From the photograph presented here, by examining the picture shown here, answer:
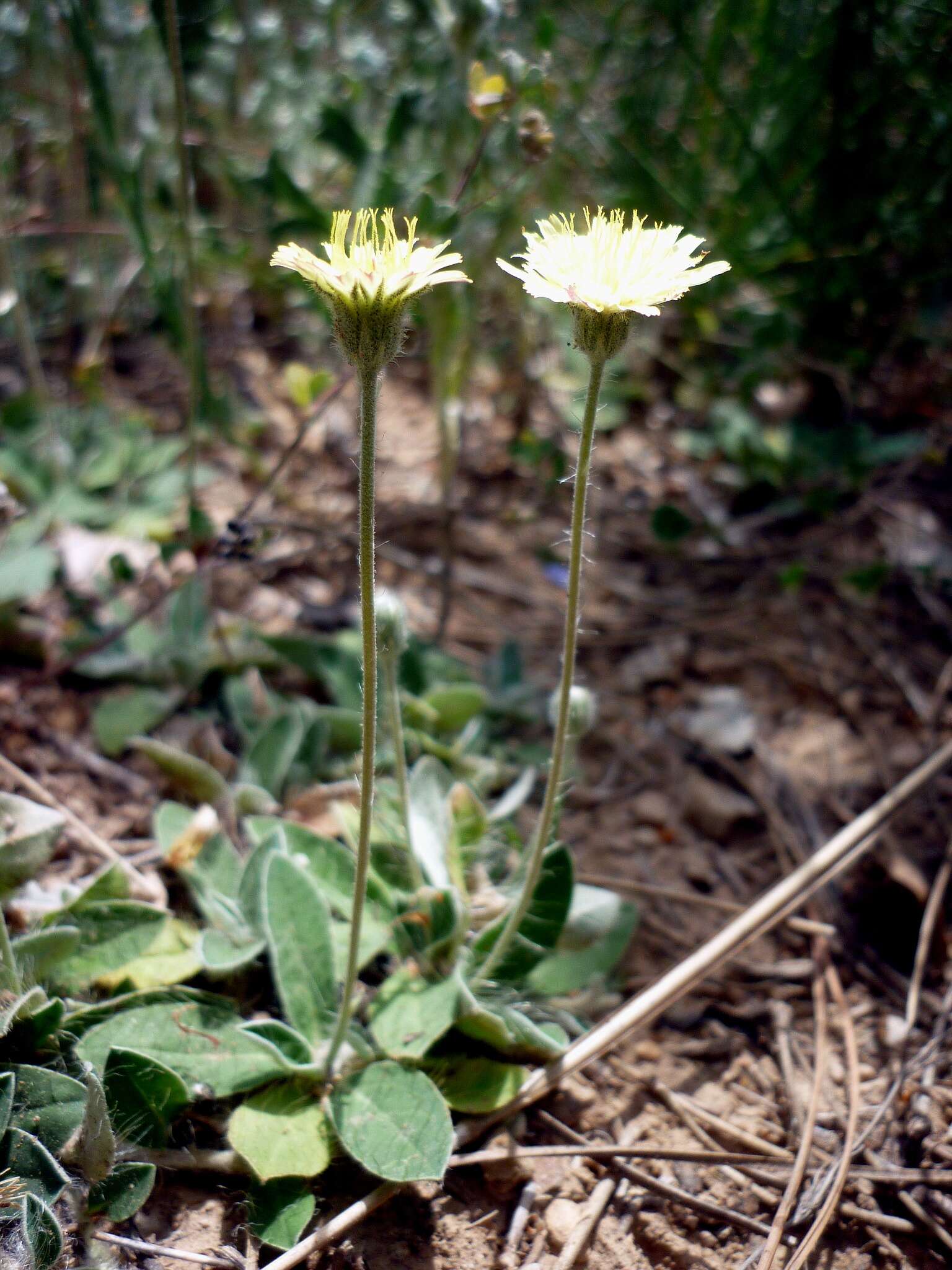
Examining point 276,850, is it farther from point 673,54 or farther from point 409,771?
point 673,54

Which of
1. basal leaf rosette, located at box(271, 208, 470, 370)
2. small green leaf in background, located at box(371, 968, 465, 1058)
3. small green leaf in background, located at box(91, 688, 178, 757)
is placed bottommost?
small green leaf in background, located at box(371, 968, 465, 1058)

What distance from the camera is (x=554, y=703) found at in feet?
5.29

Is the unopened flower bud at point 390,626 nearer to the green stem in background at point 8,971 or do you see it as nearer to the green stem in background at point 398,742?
the green stem in background at point 398,742

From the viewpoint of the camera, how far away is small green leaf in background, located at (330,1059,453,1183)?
1.33 m

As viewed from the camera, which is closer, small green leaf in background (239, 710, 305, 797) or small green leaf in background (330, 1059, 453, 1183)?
small green leaf in background (330, 1059, 453, 1183)

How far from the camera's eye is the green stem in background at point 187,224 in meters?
1.66

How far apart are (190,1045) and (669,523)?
5.99ft

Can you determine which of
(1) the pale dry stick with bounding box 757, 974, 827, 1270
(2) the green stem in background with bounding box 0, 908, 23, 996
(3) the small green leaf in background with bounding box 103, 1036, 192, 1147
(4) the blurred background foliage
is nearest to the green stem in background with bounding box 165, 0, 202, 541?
(4) the blurred background foliage

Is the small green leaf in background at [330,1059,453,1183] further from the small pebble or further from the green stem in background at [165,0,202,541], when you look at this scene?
the green stem in background at [165,0,202,541]

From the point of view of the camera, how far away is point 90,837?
1867 millimetres

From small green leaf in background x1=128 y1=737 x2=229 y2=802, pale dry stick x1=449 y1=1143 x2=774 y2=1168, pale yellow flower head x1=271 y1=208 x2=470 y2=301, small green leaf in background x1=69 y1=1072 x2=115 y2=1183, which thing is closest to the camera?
pale yellow flower head x1=271 y1=208 x2=470 y2=301

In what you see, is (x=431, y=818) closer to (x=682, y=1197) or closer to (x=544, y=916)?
(x=544, y=916)

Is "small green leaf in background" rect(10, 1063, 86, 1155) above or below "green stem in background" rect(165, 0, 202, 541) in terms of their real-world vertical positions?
below

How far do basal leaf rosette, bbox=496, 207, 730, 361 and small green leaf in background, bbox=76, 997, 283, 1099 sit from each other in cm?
110
